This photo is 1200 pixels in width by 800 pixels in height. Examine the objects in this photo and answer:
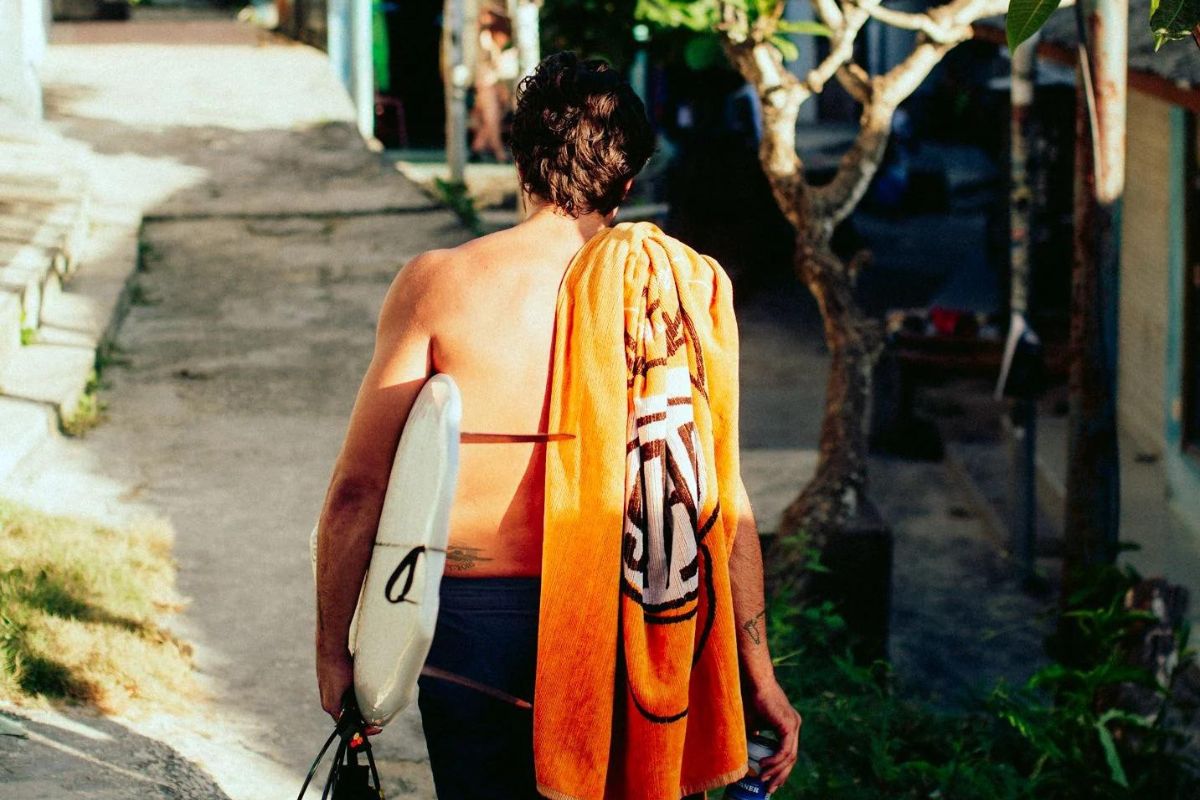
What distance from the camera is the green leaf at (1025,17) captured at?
6.84 ft

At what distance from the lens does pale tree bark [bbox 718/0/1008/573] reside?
203 inches

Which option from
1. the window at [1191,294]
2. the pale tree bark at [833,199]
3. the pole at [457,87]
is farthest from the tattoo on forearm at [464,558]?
the pole at [457,87]

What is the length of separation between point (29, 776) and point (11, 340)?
114 inches

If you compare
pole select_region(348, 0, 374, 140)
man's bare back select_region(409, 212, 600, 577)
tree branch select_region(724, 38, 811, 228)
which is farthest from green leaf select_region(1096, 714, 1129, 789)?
pole select_region(348, 0, 374, 140)

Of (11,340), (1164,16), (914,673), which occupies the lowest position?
(914,673)

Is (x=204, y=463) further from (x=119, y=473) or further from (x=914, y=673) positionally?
(x=914, y=673)

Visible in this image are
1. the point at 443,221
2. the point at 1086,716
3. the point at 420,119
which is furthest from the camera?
the point at 420,119

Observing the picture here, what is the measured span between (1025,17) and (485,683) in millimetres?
1233

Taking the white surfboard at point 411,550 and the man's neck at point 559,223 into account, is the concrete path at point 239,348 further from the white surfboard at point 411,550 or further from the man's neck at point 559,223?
the man's neck at point 559,223

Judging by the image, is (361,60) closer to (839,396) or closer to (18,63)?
(18,63)

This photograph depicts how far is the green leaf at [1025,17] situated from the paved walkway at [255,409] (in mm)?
2130

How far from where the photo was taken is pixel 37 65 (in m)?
9.25

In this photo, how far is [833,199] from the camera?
212 inches

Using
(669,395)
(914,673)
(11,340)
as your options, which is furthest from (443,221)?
(669,395)
